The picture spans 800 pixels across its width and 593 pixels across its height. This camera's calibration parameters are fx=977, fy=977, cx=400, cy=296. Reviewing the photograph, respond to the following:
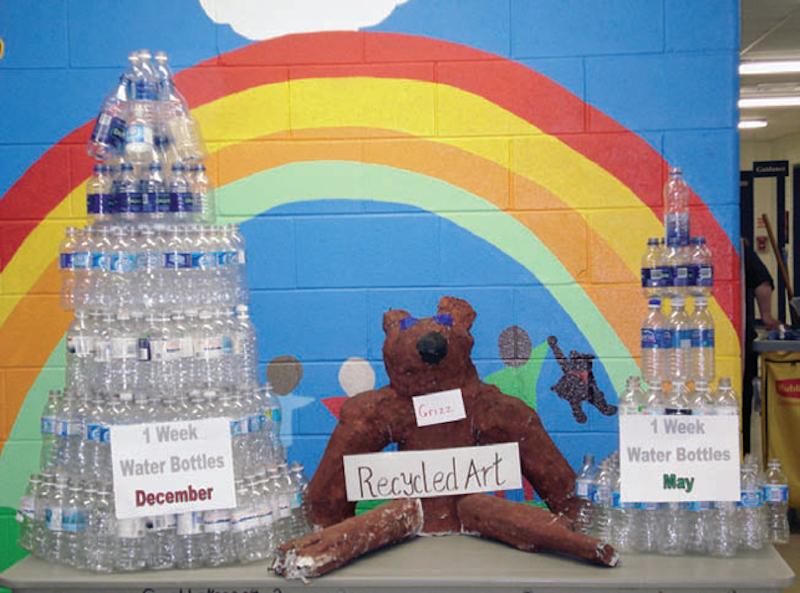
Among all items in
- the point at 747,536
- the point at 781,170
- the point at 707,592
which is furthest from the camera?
the point at 781,170

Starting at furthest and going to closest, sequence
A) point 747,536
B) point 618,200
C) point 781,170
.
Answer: point 781,170, point 618,200, point 747,536

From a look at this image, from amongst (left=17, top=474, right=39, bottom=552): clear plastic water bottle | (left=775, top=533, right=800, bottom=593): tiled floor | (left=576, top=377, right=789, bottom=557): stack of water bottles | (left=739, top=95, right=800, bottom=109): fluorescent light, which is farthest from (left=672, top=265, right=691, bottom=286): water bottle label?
(left=739, top=95, right=800, bottom=109): fluorescent light

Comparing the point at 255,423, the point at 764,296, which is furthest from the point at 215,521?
the point at 764,296

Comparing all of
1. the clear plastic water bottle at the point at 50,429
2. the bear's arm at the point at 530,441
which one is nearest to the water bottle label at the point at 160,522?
the clear plastic water bottle at the point at 50,429

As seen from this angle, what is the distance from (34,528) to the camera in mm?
2811

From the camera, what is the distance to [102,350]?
104 inches

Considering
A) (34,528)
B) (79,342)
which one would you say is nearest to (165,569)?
(34,528)

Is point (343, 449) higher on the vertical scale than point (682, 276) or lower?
lower

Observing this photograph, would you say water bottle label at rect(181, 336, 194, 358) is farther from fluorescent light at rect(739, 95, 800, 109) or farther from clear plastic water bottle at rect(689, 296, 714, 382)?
fluorescent light at rect(739, 95, 800, 109)

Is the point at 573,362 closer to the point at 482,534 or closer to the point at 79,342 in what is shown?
the point at 482,534

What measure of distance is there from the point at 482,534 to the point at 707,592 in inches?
25.2

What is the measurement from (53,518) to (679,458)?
5.59ft

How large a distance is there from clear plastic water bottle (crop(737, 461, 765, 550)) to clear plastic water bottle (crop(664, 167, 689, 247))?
677mm

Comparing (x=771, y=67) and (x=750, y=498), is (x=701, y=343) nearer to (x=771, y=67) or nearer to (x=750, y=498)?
(x=750, y=498)
